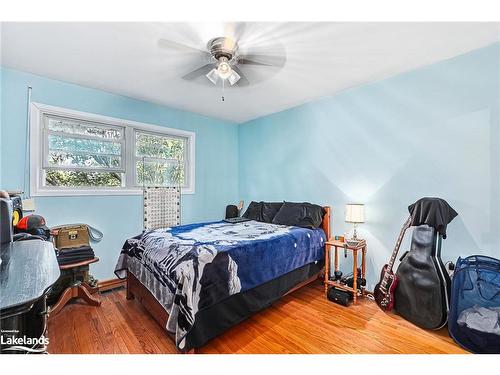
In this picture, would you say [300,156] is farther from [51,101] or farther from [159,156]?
[51,101]

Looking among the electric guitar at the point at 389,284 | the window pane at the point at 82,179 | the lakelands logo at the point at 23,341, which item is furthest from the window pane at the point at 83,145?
the electric guitar at the point at 389,284

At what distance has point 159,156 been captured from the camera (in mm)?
3504

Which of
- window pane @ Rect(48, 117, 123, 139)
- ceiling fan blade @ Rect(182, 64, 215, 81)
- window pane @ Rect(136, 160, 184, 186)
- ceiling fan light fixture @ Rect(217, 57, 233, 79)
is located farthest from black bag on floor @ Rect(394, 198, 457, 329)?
window pane @ Rect(48, 117, 123, 139)

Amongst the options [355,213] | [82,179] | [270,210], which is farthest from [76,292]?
[355,213]

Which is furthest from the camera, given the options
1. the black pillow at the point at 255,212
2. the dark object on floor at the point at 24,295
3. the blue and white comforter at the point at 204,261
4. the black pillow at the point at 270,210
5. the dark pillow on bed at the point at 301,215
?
the black pillow at the point at 255,212

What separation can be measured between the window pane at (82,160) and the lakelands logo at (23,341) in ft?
7.59

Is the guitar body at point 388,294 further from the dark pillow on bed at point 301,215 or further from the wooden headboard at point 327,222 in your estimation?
the dark pillow on bed at point 301,215

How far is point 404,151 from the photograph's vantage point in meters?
2.46

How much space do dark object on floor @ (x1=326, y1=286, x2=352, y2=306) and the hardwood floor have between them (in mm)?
63

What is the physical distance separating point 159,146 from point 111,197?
102 centimetres

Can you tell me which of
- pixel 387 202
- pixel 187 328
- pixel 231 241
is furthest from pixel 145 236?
pixel 387 202

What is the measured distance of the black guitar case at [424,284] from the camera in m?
1.94

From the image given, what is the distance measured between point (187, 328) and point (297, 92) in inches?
112

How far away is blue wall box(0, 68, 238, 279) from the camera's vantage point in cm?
236
